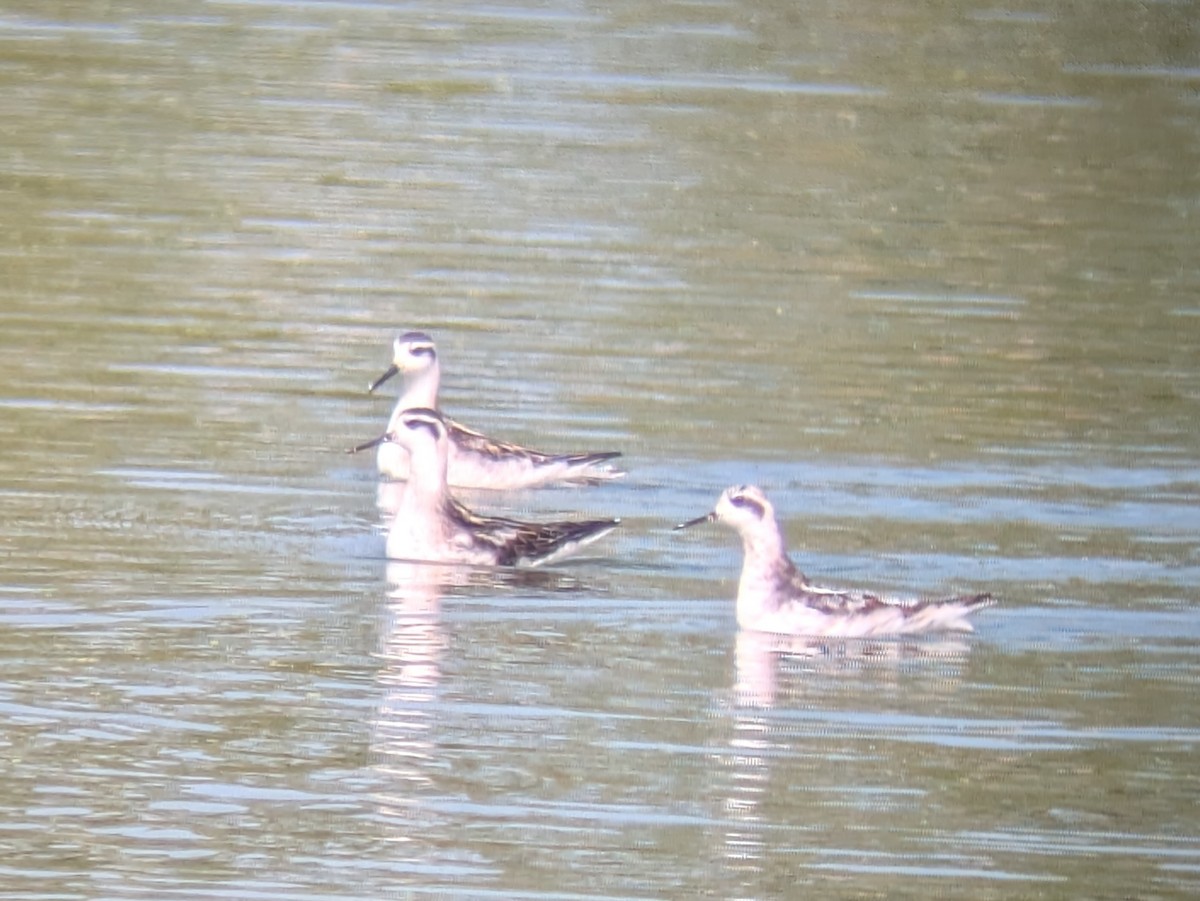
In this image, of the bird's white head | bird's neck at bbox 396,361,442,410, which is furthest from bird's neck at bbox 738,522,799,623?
the bird's white head

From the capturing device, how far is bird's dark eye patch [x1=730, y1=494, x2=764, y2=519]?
14227 mm

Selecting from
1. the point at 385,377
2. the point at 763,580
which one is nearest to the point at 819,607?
the point at 763,580

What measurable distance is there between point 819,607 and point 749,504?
24.2 inches

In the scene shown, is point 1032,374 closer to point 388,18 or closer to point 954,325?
point 954,325

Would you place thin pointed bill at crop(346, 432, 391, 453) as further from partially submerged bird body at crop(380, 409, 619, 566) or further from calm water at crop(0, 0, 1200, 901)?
partially submerged bird body at crop(380, 409, 619, 566)

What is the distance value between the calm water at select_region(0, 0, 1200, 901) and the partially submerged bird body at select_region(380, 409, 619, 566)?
0.53 ft

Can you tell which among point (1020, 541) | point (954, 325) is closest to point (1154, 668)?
point (1020, 541)

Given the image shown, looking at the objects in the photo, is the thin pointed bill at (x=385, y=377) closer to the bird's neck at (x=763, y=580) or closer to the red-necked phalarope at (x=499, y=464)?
the red-necked phalarope at (x=499, y=464)

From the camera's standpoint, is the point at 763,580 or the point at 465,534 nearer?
the point at 763,580

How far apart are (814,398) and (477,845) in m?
9.14

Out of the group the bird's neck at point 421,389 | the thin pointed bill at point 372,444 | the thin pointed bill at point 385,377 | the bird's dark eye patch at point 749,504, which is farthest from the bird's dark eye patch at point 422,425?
the bird's dark eye patch at point 749,504

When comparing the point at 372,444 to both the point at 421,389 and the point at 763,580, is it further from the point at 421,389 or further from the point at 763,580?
the point at 763,580

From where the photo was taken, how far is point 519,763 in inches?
452

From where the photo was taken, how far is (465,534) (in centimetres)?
1551
